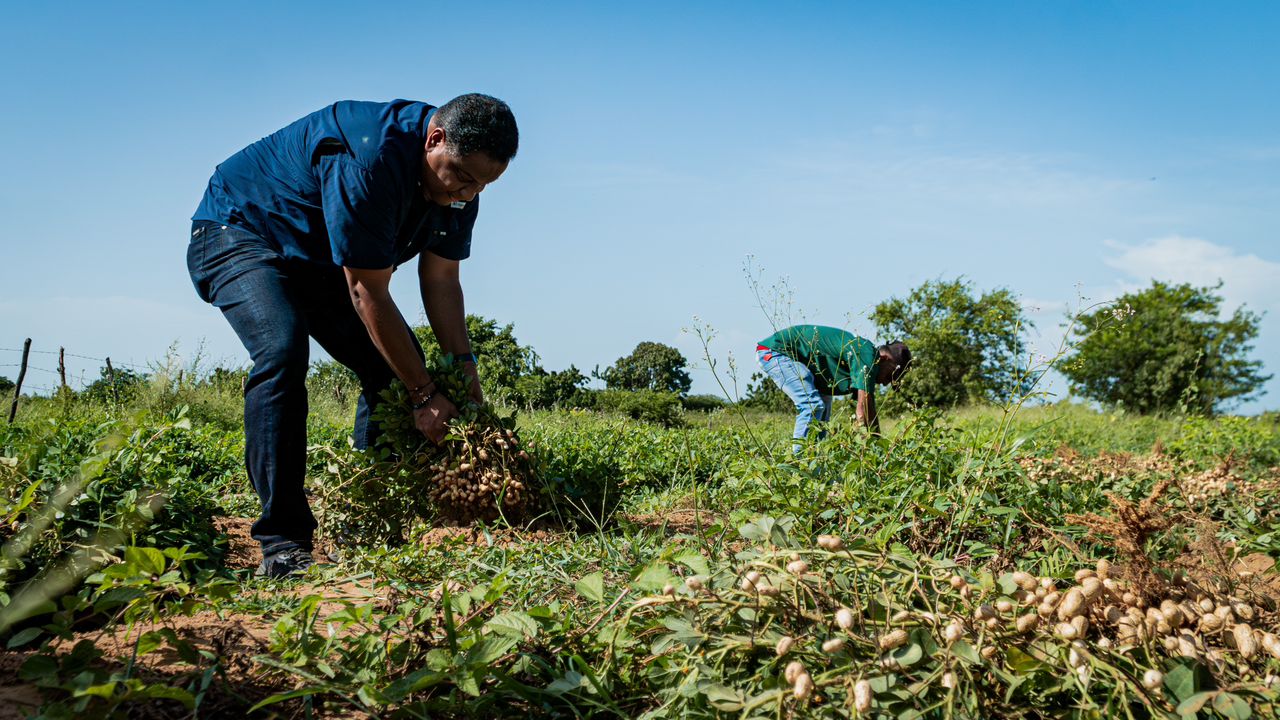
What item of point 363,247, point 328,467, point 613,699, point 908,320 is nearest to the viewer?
point 613,699

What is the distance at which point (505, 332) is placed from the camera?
1226 centimetres

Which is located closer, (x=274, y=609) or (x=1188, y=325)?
(x=274, y=609)

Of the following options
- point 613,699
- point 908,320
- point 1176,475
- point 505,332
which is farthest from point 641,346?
point 613,699

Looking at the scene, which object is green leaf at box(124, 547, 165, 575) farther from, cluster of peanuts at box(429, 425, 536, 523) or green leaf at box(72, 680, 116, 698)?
cluster of peanuts at box(429, 425, 536, 523)

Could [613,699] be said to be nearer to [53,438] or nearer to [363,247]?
[363,247]

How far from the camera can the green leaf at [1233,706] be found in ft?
4.62

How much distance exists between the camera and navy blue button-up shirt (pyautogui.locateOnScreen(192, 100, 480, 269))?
321 cm

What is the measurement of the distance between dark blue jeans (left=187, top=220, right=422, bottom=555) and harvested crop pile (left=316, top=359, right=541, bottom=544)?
159 mm

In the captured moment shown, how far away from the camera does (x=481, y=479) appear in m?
3.43

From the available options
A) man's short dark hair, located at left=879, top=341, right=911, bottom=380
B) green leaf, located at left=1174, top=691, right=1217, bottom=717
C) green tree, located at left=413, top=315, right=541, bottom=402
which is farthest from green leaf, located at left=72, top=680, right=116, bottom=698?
green tree, located at left=413, top=315, right=541, bottom=402

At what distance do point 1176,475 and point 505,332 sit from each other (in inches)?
374

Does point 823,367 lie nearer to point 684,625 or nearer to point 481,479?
point 481,479

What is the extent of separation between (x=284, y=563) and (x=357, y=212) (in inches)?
53.3

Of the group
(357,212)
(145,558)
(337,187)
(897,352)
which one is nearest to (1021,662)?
(145,558)
